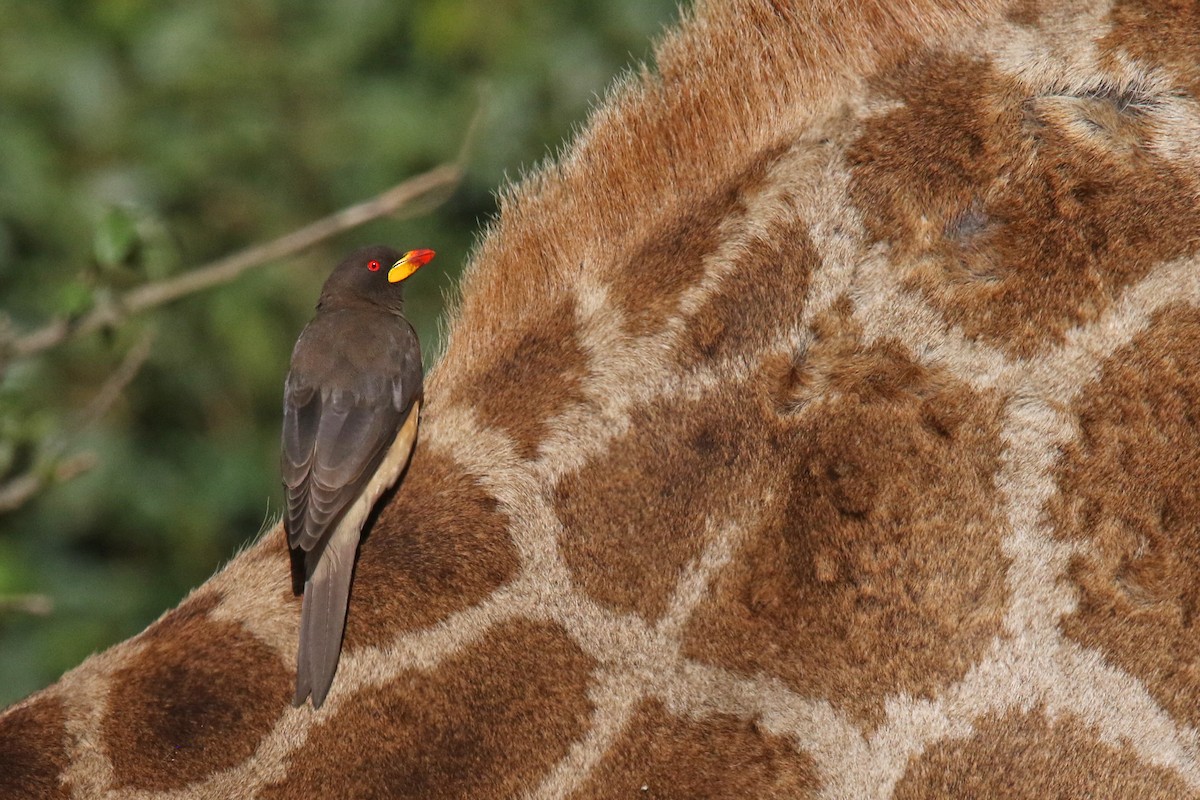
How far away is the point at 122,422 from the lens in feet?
11.2

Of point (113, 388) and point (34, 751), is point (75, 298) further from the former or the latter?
point (34, 751)

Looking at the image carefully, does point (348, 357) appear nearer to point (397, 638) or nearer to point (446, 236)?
point (397, 638)

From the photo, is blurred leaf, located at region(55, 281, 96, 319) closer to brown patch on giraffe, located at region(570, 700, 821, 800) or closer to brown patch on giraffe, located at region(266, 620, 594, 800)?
brown patch on giraffe, located at region(266, 620, 594, 800)

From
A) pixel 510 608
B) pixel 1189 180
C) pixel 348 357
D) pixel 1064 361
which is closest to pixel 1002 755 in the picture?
pixel 1064 361

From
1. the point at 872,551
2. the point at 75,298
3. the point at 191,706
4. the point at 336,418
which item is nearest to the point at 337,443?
the point at 336,418

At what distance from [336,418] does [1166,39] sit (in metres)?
0.99

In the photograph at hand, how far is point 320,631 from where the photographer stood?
1428mm

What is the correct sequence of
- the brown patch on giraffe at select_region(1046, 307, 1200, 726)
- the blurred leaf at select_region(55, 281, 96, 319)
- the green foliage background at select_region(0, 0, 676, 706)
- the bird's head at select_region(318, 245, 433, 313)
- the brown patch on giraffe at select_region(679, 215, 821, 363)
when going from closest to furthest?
the brown patch on giraffe at select_region(1046, 307, 1200, 726), the brown patch on giraffe at select_region(679, 215, 821, 363), the bird's head at select_region(318, 245, 433, 313), the blurred leaf at select_region(55, 281, 96, 319), the green foliage background at select_region(0, 0, 676, 706)

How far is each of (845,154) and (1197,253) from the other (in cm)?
38

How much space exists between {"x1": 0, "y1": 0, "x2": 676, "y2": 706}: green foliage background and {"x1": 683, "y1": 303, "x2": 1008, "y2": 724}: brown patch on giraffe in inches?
72.3

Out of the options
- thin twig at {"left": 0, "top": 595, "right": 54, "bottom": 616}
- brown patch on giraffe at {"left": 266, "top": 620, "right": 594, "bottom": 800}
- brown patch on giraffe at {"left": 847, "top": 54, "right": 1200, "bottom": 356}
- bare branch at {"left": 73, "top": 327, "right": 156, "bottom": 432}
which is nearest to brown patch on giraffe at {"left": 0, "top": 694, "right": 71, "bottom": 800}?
brown patch on giraffe at {"left": 266, "top": 620, "right": 594, "bottom": 800}

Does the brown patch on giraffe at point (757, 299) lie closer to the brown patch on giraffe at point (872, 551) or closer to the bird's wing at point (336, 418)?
the brown patch on giraffe at point (872, 551)

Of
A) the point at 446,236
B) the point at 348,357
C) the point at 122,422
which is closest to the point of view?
the point at 348,357

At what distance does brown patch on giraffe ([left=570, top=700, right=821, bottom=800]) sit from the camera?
1.39m
